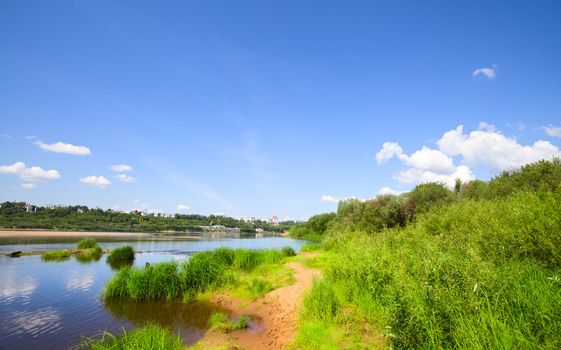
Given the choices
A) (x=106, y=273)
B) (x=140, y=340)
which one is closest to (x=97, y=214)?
(x=106, y=273)

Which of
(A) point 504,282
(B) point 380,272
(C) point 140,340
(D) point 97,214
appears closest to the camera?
(A) point 504,282

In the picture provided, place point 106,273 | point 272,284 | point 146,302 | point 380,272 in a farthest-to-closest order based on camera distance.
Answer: point 106,273, point 272,284, point 146,302, point 380,272

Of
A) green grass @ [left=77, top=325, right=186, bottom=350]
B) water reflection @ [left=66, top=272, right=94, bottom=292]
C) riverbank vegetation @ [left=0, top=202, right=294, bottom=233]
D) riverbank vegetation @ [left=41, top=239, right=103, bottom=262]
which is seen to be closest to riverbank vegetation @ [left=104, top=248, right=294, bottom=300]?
water reflection @ [left=66, top=272, right=94, bottom=292]

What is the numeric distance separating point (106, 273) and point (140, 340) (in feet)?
70.6

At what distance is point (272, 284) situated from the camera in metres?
20.7

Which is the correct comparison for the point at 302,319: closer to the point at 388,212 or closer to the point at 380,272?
the point at 380,272

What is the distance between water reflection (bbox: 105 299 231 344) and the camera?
556 inches

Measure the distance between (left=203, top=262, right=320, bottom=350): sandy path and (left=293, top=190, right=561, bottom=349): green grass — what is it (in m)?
1.09

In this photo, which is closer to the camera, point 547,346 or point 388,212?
point 547,346

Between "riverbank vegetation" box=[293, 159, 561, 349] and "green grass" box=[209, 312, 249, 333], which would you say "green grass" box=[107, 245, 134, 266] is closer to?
"green grass" box=[209, 312, 249, 333]

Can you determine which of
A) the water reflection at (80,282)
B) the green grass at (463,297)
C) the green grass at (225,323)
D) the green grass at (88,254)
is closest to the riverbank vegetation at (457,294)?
the green grass at (463,297)

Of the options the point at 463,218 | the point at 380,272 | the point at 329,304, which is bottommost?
the point at 329,304

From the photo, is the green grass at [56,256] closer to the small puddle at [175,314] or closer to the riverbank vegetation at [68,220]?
the small puddle at [175,314]

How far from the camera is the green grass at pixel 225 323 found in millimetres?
13570
